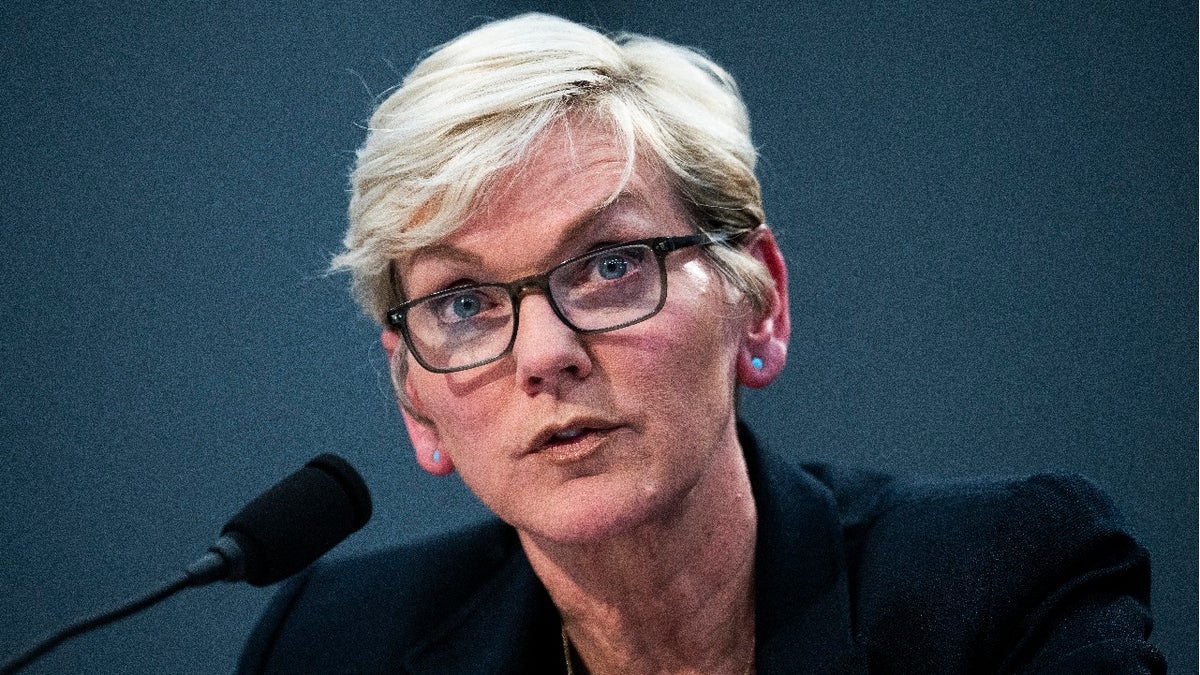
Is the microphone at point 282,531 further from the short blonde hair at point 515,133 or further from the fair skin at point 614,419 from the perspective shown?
the short blonde hair at point 515,133

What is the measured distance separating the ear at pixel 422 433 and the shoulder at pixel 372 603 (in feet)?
0.77

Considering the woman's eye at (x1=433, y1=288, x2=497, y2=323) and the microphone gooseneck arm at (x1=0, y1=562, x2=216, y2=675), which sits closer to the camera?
the microphone gooseneck arm at (x1=0, y1=562, x2=216, y2=675)

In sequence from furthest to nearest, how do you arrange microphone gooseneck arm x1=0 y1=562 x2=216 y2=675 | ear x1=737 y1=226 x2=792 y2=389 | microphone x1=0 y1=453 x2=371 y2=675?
ear x1=737 y1=226 x2=792 y2=389 < microphone x1=0 y1=453 x2=371 y2=675 < microphone gooseneck arm x1=0 y1=562 x2=216 y2=675

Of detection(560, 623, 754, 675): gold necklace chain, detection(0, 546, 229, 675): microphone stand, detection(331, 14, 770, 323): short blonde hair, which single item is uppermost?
detection(331, 14, 770, 323): short blonde hair

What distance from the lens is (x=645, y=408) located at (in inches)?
49.3

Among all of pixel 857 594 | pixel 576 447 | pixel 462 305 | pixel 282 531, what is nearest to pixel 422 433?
pixel 462 305

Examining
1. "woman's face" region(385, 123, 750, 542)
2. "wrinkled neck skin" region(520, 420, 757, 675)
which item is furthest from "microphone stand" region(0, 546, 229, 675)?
"wrinkled neck skin" region(520, 420, 757, 675)

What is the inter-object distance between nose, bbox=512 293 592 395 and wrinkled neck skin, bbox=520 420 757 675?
232mm

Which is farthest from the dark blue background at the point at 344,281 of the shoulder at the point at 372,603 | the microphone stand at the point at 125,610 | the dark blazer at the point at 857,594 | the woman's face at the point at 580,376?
the microphone stand at the point at 125,610

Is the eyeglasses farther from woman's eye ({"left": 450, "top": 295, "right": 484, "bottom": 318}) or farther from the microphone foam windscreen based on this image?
the microphone foam windscreen

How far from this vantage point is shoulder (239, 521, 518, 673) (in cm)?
164

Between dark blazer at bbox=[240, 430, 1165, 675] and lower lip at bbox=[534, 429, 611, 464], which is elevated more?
lower lip at bbox=[534, 429, 611, 464]

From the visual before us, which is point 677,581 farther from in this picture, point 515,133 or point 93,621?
point 93,621

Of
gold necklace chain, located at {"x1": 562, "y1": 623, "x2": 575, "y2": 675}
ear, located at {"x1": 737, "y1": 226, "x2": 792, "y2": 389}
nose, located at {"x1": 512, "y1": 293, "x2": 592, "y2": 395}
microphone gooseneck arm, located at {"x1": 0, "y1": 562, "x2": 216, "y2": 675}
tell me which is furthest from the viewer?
gold necklace chain, located at {"x1": 562, "y1": 623, "x2": 575, "y2": 675}
